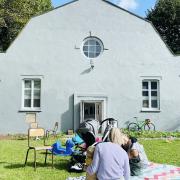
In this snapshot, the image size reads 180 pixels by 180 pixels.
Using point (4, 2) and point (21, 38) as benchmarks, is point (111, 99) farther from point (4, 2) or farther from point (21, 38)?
point (4, 2)

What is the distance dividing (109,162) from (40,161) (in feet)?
26.7

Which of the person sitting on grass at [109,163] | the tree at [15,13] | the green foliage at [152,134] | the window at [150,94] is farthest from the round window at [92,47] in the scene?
the person sitting on grass at [109,163]

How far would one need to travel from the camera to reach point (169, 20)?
48562 mm

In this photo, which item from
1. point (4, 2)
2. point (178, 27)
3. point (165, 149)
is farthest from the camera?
point (178, 27)

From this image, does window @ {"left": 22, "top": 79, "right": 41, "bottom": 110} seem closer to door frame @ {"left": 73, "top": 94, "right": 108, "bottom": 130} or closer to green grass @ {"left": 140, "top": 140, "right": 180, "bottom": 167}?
door frame @ {"left": 73, "top": 94, "right": 108, "bottom": 130}

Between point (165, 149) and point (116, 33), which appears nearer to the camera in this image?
point (165, 149)

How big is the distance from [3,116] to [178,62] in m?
11.9

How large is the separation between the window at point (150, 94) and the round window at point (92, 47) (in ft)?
12.0

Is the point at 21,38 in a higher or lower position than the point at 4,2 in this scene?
lower

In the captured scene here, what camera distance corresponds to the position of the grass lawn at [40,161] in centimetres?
1201

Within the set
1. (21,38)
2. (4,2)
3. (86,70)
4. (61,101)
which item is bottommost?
(61,101)

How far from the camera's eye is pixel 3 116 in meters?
26.7

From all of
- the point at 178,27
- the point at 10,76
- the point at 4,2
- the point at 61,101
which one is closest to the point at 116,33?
the point at 61,101

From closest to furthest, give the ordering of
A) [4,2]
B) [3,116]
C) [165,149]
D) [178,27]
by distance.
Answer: [165,149]
[3,116]
[4,2]
[178,27]
